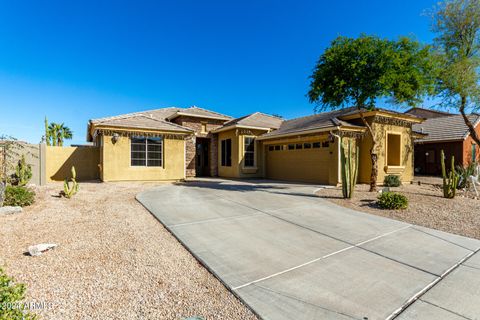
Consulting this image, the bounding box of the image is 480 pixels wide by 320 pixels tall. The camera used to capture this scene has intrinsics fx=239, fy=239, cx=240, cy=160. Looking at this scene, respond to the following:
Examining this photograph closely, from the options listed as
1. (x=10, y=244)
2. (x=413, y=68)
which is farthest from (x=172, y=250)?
(x=413, y=68)

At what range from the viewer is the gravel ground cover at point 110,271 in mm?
Answer: 2797

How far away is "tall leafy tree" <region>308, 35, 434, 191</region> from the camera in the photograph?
9.42 meters

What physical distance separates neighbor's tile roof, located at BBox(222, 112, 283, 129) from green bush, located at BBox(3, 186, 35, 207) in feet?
38.0

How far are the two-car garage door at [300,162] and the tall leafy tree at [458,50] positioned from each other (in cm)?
732

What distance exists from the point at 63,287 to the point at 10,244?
2.44 meters

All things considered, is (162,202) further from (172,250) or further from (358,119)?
(358,119)

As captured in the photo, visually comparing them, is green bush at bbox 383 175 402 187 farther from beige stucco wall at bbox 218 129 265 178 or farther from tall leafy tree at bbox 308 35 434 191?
beige stucco wall at bbox 218 129 265 178

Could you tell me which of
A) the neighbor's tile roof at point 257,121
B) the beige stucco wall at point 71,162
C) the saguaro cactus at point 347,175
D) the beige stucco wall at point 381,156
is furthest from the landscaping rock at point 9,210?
the beige stucco wall at point 381,156

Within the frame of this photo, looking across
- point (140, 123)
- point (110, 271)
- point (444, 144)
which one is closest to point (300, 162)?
point (140, 123)

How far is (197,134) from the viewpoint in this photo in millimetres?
18719

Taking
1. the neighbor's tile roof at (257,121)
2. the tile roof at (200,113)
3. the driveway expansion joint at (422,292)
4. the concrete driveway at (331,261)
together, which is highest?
the tile roof at (200,113)

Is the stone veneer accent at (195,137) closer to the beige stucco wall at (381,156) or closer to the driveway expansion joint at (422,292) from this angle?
the beige stucco wall at (381,156)

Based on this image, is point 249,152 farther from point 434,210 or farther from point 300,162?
point 434,210

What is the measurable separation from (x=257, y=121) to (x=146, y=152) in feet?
27.2
